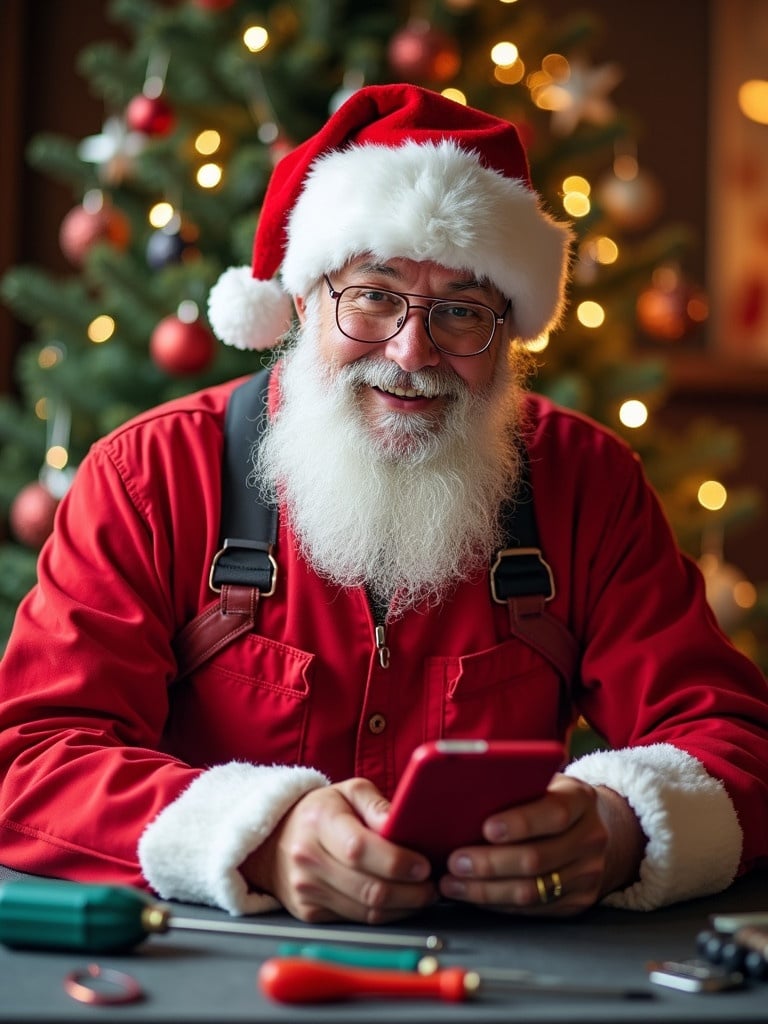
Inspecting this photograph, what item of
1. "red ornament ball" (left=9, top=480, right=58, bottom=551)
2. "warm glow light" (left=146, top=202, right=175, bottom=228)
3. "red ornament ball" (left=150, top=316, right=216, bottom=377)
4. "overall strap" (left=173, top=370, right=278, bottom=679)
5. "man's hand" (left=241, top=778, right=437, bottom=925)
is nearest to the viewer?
"man's hand" (left=241, top=778, right=437, bottom=925)

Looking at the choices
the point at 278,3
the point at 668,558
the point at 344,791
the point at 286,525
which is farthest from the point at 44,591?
the point at 278,3

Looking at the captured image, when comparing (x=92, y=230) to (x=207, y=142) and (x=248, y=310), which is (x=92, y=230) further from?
(x=248, y=310)

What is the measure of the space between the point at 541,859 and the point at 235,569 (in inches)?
26.3

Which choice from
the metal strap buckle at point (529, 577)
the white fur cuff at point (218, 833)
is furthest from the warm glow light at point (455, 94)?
the white fur cuff at point (218, 833)

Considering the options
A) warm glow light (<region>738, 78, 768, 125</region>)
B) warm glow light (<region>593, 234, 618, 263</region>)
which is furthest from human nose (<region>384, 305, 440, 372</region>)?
warm glow light (<region>738, 78, 768, 125</region>)

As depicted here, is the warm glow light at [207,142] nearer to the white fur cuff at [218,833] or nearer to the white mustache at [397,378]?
the white mustache at [397,378]

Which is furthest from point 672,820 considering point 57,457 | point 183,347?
point 57,457

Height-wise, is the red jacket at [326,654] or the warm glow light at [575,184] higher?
the warm glow light at [575,184]

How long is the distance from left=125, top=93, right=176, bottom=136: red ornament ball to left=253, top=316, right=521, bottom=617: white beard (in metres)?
1.32

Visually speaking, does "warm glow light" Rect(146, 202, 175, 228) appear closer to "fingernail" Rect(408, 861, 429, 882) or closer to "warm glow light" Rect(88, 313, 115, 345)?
"warm glow light" Rect(88, 313, 115, 345)

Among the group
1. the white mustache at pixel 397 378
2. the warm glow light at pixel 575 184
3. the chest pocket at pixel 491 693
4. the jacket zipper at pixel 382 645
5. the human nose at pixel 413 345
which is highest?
the warm glow light at pixel 575 184

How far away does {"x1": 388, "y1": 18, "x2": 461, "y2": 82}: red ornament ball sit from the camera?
9.95 ft

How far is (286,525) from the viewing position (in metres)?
1.91

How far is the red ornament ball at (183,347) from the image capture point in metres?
2.80
